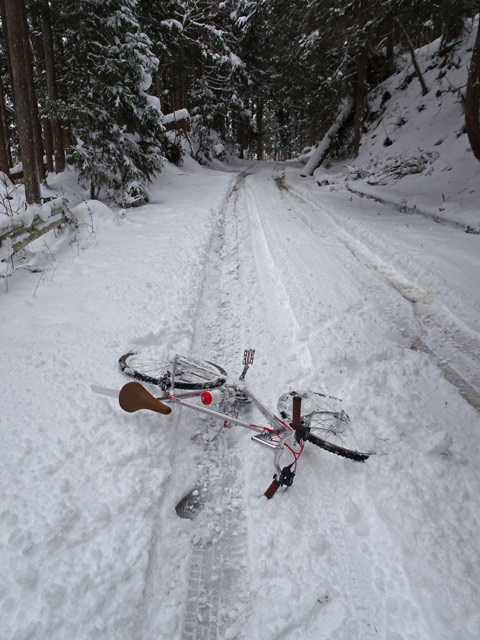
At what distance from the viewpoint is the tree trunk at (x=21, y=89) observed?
8.34m

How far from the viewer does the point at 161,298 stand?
561cm

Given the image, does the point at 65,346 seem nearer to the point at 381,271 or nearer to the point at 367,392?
the point at 367,392

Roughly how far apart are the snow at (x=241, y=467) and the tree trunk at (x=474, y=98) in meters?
5.96

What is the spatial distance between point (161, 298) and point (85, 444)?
9.90 feet

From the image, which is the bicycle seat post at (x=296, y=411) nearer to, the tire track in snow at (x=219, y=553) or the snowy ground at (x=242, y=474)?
the snowy ground at (x=242, y=474)

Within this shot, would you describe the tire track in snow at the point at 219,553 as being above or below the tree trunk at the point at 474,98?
below

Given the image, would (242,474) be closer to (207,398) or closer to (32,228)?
(207,398)

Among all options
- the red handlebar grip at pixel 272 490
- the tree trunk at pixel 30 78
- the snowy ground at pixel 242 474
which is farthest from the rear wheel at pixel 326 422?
the tree trunk at pixel 30 78

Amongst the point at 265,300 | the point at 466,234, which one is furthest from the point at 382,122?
the point at 265,300

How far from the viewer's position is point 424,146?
14664mm

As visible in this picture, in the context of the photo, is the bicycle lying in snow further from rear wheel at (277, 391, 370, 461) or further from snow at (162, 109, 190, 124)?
snow at (162, 109, 190, 124)

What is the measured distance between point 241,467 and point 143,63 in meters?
13.3

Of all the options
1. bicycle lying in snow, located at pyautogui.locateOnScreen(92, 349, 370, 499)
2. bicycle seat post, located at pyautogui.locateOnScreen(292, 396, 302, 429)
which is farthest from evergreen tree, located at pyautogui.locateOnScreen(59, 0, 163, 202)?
bicycle seat post, located at pyautogui.locateOnScreen(292, 396, 302, 429)

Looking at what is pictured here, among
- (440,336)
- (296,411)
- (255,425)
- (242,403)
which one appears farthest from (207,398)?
(440,336)
